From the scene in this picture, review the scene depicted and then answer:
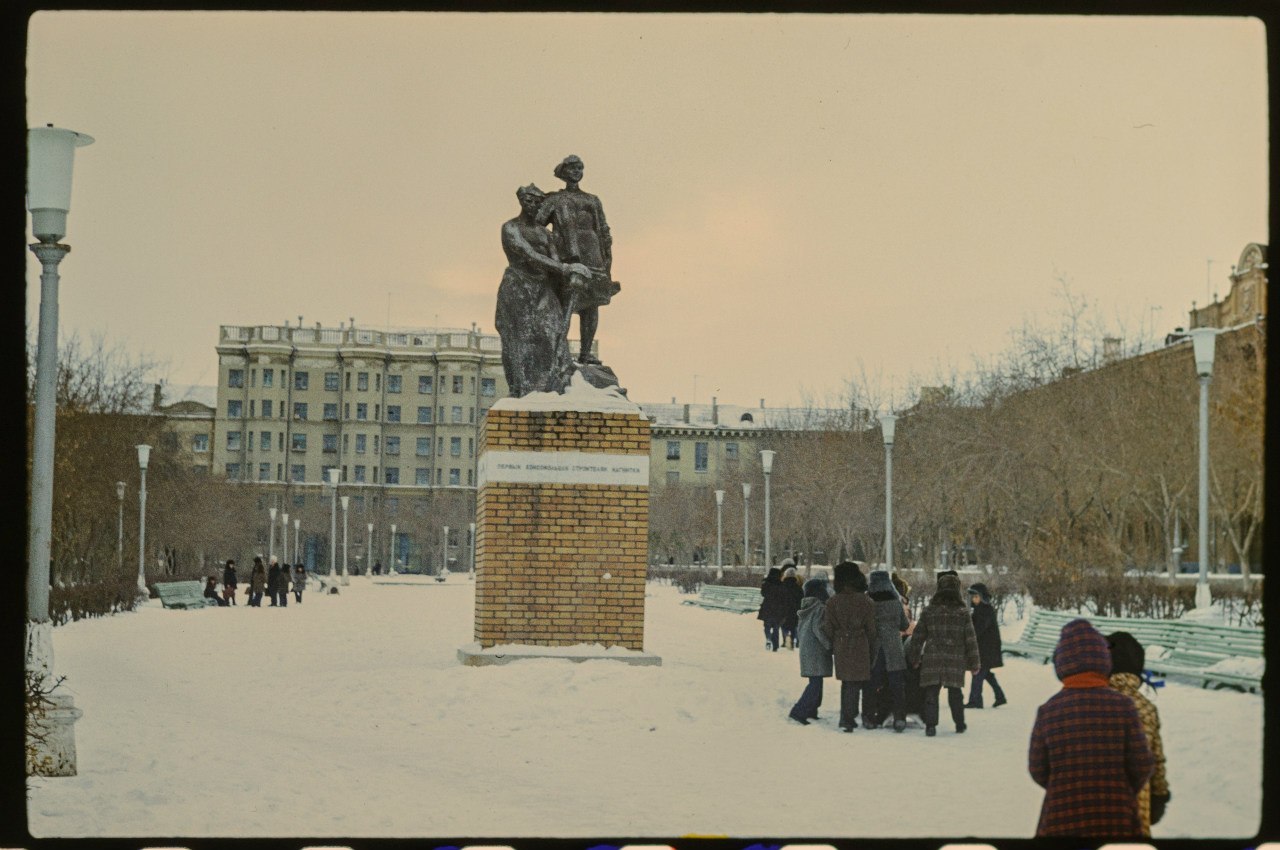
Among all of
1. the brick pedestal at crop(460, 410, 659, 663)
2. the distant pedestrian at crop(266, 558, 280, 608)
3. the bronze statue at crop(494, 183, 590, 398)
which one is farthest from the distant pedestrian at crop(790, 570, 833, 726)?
the distant pedestrian at crop(266, 558, 280, 608)

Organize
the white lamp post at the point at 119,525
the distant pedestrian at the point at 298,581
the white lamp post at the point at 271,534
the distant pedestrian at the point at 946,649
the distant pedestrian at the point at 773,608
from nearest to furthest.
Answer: the distant pedestrian at the point at 946,649 < the distant pedestrian at the point at 773,608 < the white lamp post at the point at 119,525 < the distant pedestrian at the point at 298,581 < the white lamp post at the point at 271,534

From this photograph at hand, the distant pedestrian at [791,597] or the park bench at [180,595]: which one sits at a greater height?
the distant pedestrian at [791,597]

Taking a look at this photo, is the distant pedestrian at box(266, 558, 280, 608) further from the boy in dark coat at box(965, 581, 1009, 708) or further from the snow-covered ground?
the boy in dark coat at box(965, 581, 1009, 708)

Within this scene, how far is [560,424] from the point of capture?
15.8m

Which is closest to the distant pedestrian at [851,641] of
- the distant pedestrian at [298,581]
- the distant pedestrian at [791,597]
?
the distant pedestrian at [791,597]

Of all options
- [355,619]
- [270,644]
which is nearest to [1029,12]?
[270,644]

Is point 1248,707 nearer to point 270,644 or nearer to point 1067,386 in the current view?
point 270,644

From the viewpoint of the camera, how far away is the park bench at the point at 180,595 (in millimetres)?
34250

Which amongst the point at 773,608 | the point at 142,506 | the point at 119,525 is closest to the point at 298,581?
the point at 119,525

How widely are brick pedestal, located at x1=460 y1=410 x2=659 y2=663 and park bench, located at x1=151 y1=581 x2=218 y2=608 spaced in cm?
2035

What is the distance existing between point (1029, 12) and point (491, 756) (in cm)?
667

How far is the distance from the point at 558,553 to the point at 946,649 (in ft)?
13.4

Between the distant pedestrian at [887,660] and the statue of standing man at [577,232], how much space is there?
4638mm

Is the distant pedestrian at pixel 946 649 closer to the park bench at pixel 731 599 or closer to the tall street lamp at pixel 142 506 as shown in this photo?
the park bench at pixel 731 599
